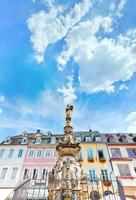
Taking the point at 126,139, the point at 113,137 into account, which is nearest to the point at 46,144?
the point at 113,137

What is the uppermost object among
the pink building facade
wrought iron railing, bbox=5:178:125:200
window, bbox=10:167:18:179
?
the pink building facade

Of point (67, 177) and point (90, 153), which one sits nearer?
point (67, 177)

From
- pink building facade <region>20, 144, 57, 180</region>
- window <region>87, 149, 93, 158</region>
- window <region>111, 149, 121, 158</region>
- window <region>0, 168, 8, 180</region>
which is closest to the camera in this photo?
window <region>0, 168, 8, 180</region>

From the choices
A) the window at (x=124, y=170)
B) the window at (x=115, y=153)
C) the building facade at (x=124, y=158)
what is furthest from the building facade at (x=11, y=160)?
the window at (x=124, y=170)

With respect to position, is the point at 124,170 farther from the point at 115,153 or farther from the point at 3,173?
the point at 3,173

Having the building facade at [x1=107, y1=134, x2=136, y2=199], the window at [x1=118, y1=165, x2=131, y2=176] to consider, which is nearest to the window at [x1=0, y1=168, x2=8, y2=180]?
the building facade at [x1=107, y1=134, x2=136, y2=199]

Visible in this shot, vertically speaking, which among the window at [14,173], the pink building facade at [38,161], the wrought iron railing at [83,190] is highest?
the pink building facade at [38,161]

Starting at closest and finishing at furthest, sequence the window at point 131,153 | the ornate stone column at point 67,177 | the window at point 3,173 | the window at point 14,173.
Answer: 1. the ornate stone column at point 67,177
2. the window at point 14,173
3. the window at point 3,173
4. the window at point 131,153

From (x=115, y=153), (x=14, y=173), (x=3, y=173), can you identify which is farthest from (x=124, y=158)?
(x=3, y=173)

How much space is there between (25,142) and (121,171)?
50.2 feet

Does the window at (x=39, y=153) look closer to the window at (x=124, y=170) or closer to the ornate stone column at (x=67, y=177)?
the window at (x=124, y=170)

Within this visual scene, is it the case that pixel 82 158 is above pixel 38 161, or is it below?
above

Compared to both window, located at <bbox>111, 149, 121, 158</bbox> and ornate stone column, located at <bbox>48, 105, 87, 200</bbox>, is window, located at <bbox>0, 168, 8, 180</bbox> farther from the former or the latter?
ornate stone column, located at <bbox>48, 105, 87, 200</bbox>

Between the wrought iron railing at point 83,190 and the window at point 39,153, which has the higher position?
the window at point 39,153
